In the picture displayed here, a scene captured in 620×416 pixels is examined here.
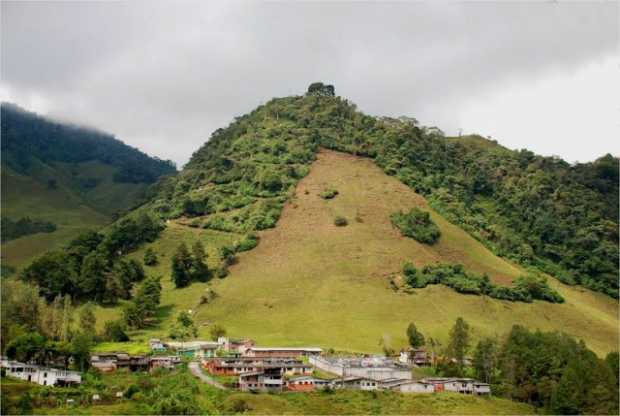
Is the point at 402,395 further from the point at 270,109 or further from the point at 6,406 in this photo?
the point at 270,109

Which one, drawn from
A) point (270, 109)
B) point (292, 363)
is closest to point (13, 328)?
point (292, 363)

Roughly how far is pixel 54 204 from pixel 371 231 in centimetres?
8070

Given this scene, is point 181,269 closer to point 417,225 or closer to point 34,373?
point 417,225

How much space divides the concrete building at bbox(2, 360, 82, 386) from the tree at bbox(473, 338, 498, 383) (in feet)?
115

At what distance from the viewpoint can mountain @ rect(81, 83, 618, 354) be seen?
86312mm

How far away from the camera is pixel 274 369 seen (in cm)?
6172

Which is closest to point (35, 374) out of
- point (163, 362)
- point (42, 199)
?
point (163, 362)

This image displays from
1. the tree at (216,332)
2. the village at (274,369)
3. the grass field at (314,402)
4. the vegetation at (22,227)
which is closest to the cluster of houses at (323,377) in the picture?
the village at (274,369)

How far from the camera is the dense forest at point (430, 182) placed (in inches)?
4633

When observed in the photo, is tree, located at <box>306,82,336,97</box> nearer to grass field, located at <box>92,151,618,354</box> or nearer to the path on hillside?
grass field, located at <box>92,151,618,354</box>

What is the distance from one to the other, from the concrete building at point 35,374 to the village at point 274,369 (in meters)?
0.07

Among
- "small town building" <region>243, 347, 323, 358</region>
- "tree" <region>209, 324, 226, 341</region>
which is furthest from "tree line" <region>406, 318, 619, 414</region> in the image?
"tree" <region>209, 324, 226, 341</region>

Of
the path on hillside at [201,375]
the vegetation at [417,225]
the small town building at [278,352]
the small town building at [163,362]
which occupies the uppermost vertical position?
the vegetation at [417,225]

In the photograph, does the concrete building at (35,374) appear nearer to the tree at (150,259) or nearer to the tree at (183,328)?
the tree at (183,328)
